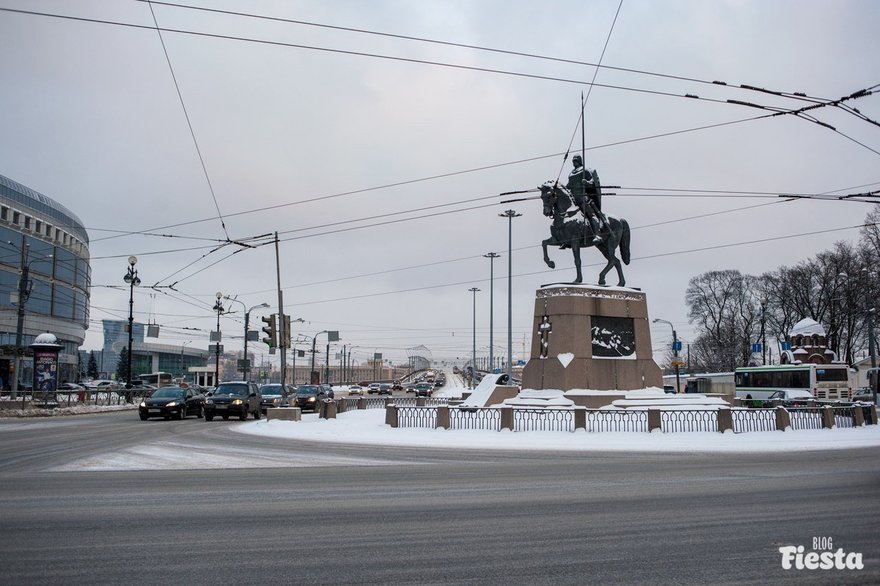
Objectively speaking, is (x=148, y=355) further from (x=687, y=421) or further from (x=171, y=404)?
Result: (x=687, y=421)

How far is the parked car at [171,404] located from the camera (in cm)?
3234

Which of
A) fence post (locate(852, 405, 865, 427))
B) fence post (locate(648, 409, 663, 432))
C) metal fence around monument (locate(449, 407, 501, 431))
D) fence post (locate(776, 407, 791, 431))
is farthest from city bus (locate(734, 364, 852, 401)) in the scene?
metal fence around monument (locate(449, 407, 501, 431))

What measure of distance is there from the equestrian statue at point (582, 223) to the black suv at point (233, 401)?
627 inches

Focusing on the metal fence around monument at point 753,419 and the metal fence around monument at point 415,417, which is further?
the metal fence around monument at point 415,417

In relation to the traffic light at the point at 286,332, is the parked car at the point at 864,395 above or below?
below

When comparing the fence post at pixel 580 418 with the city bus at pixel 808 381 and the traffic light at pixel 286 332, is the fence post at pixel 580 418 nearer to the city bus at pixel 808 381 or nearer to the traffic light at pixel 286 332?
the traffic light at pixel 286 332

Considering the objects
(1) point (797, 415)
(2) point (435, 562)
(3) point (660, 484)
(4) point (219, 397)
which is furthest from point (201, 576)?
(4) point (219, 397)

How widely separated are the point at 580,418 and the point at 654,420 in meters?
2.35

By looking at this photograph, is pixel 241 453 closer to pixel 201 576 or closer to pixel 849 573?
pixel 201 576

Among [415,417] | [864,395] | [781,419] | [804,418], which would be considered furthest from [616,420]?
[864,395]

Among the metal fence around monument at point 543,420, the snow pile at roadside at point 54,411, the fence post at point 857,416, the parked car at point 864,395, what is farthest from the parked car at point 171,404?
the parked car at point 864,395

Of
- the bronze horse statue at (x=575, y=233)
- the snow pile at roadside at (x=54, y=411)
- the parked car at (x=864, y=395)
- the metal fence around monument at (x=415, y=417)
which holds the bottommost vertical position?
the parked car at (x=864, y=395)

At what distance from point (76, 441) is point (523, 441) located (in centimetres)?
1292

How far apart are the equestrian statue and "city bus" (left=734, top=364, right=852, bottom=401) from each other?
81.4 ft
